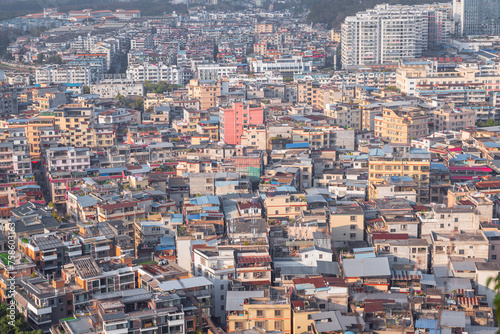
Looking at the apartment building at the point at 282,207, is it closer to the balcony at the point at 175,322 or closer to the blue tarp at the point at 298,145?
the balcony at the point at 175,322

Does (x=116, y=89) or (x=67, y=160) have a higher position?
(x=116, y=89)

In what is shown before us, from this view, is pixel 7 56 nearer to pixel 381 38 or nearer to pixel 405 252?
pixel 381 38

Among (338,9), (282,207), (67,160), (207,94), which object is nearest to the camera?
(282,207)

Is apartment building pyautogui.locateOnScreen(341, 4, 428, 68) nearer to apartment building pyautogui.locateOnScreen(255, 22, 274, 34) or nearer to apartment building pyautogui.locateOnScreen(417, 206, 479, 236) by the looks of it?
apartment building pyautogui.locateOnScreen(255, 22, 274, 34)

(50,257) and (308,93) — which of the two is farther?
(308,93)

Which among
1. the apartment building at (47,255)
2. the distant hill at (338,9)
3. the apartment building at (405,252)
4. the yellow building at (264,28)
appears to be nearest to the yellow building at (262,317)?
the apartment building at (405,252)

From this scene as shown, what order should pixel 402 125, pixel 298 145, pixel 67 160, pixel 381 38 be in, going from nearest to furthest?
pixel 67 160 → pixel 298 145 → pixel 402 125 → pixel 381 38

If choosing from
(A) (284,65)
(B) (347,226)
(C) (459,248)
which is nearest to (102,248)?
(B) (347,226)
